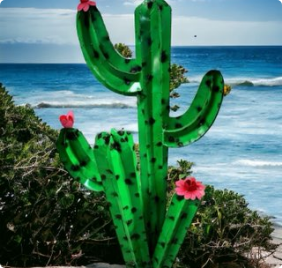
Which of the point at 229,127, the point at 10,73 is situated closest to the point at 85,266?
the point at 229,127

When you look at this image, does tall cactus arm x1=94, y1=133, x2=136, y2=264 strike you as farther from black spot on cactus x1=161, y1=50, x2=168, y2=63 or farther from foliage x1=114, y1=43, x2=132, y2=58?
foliage x1=114, y1=43, x2=132, y2=58

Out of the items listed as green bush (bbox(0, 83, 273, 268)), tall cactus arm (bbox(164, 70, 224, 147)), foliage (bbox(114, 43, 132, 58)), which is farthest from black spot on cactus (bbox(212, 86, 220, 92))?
foliage (bbox(114, 43, 132, 58))

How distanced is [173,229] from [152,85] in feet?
2.24

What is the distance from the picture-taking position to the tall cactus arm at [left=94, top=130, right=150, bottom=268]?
3.17m

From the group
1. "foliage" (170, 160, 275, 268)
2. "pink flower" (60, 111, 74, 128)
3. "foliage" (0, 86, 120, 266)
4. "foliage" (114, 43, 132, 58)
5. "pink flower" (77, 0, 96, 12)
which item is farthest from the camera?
"foliage" (114, 43, 132, 58)

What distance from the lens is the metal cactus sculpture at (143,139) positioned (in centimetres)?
319

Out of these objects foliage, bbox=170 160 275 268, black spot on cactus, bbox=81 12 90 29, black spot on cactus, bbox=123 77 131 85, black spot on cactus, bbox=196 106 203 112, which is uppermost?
black spot on cactus, bbox=81 12 90 29

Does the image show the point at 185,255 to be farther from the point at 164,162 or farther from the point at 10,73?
the point at 10,73

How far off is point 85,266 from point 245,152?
8040mm

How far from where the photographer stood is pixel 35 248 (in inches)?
151

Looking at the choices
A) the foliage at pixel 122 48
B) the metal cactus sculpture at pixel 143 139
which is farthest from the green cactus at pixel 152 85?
the foliage at pixel 122 48

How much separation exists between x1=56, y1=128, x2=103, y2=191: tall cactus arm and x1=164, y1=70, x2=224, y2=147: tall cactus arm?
0.41m

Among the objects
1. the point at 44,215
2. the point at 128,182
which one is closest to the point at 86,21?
the point at 128,182

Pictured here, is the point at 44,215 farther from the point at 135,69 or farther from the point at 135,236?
the point at 135,69
